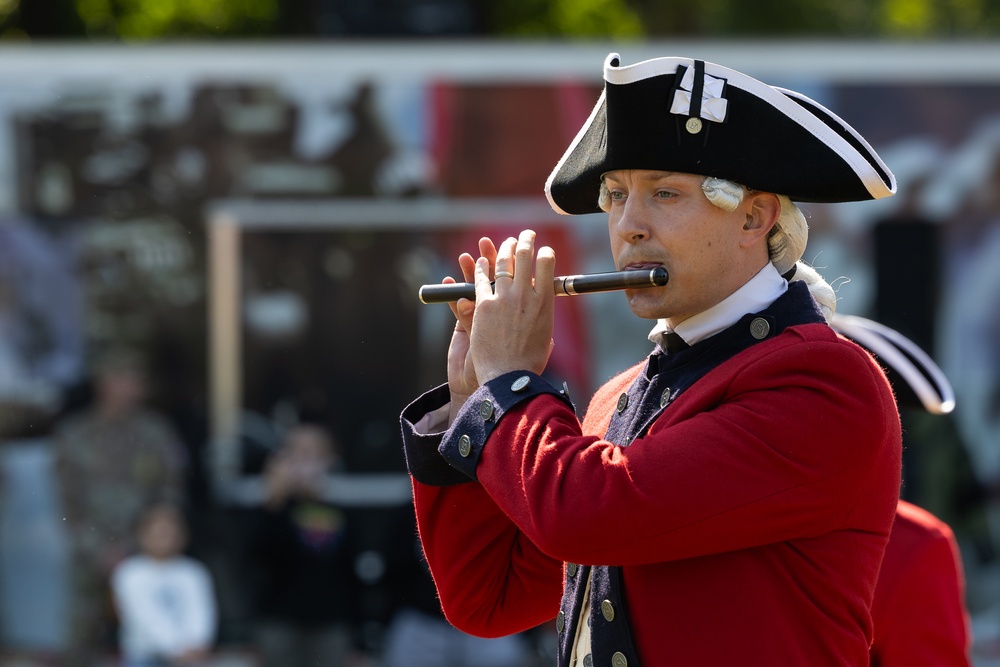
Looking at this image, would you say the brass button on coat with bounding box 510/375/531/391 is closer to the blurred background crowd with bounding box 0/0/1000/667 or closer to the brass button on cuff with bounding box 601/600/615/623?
the brass button on cuff with bounding box 601/600/615/623

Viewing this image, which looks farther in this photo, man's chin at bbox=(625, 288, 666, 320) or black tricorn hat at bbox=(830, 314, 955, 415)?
black tricorn hat at bbox=(830, 314, 955, 415)

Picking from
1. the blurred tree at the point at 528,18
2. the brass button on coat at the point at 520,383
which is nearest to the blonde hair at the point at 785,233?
the brass button on coat at the point at 520,383

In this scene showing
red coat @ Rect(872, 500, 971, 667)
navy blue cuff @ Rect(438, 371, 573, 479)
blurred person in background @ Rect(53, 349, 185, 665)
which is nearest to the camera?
navy blue cuff @ Rect(438, 371, 573, 479)

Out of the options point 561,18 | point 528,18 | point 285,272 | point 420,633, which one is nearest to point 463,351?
point 420,633

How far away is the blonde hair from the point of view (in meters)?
1.82

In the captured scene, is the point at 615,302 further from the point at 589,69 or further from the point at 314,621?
the point at 314,621

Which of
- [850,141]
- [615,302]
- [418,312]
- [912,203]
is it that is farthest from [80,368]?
[850,141]

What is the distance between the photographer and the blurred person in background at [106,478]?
20.1 feet

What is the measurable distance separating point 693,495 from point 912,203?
5002 millimetres

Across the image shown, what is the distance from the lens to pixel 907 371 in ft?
9.29

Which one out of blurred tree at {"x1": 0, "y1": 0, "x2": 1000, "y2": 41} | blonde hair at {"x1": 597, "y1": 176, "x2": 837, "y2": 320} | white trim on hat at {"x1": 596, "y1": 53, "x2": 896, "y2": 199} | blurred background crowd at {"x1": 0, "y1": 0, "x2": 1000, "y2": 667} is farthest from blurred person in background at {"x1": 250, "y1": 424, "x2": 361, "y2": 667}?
blurred tree at {"x1": 0, "y1": 0, "x2": 1000, "y2": 41}

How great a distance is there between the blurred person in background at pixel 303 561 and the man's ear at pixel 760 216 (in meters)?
4.49

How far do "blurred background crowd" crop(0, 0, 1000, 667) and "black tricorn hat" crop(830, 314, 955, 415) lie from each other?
3.23 m

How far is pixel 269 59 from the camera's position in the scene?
616cm
